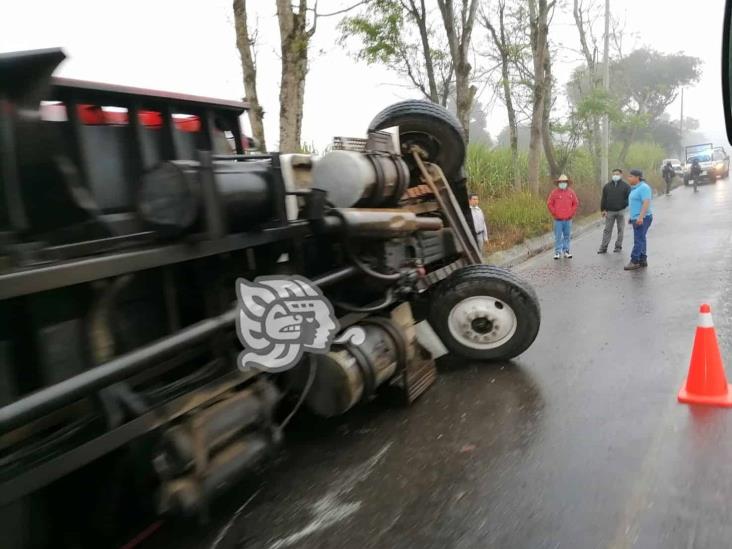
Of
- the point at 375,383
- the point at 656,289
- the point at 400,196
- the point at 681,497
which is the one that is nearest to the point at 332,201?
the point at 400,196

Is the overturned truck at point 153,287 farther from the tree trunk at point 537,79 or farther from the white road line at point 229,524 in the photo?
the tree trunk at point 537,79

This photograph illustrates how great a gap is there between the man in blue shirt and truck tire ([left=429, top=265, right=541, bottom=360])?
6733 millimetres

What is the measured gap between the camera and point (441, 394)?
527 cm

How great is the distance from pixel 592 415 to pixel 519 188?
16082 mm

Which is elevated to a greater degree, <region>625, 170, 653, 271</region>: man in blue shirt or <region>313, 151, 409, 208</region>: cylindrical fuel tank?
<region>313, 151, 409, 208</region>: cylindrical fuel tank

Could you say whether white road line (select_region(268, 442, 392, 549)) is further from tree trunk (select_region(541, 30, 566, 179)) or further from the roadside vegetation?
tree trunk (select_region(541, 30, 566, 179))

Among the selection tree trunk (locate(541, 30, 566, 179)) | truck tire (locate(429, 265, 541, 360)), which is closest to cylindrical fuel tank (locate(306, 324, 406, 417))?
truck tire (locate(429, 265, 541, 360))

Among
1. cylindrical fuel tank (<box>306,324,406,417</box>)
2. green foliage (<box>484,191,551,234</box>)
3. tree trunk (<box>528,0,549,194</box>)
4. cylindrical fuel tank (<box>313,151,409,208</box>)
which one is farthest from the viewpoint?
tree trunk (<box>528,0,549,194</box>)

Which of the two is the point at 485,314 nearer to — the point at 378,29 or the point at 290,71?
the point at 290,71

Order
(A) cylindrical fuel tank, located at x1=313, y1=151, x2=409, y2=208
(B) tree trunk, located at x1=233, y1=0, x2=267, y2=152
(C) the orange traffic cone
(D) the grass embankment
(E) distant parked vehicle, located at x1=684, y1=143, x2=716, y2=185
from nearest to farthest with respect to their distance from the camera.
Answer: (A) cylindrical fuel tank, located at x1=313, y1=151, x2=409, y2=208 → (C) the orange traffic cone → (B) tree trunk, located at x1=233, y1=0, x2=267, y2=152 → (D) the grass embankment → (E) distant parked vehicle, located at x1=684, y1=143, x2=716, y2=185

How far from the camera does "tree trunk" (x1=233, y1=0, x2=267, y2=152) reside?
10.5 meters

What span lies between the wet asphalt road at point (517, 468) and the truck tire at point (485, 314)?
0.20m

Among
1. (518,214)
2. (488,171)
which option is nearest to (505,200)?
(518,214)

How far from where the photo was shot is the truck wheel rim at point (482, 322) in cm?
574
